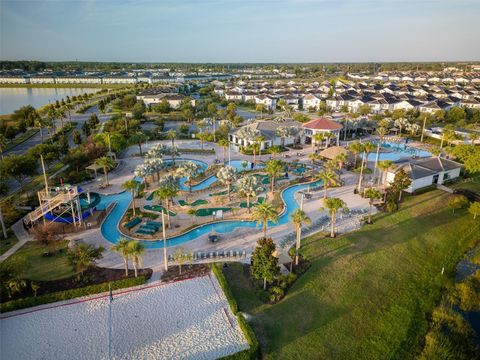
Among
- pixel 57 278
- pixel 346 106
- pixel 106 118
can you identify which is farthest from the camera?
pixel 346 106

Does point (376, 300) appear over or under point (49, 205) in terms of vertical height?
under

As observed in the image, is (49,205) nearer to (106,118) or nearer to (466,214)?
(466,214)

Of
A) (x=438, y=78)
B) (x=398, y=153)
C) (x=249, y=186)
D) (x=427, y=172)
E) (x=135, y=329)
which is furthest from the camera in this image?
(x=438, y=78)

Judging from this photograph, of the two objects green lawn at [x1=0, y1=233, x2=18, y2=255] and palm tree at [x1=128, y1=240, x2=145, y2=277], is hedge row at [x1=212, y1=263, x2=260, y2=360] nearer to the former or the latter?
palm tree at [x1=128, y1=240, x2=145, y2=277]

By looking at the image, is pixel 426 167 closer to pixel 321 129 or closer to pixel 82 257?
pixel 321 129

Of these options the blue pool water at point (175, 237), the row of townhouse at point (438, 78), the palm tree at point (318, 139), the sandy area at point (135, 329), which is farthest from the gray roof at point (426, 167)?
the row of townhouse at point (438, 78)

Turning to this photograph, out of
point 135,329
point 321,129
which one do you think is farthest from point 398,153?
point 135,329

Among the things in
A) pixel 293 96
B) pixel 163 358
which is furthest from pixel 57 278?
pixel 293 96
